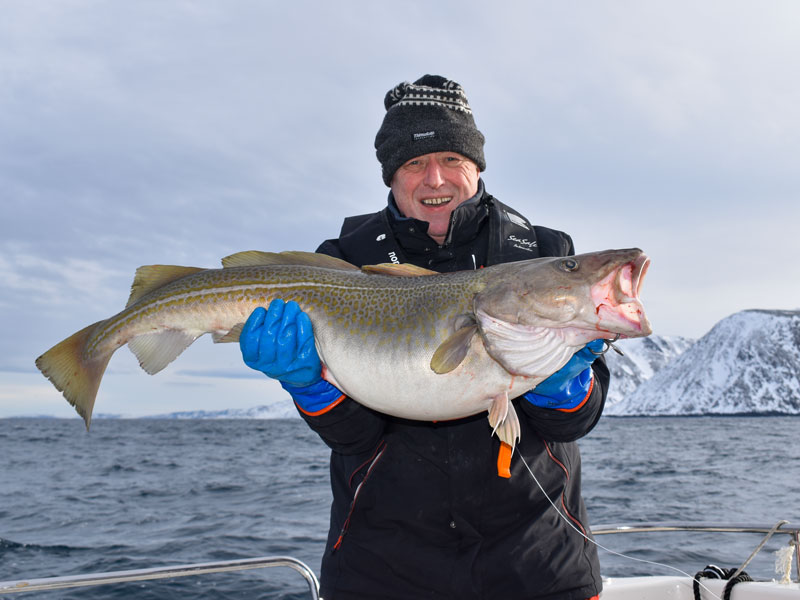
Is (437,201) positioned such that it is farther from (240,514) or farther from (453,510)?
(240,514)

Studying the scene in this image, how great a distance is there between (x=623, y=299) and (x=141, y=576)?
3705 millimetres

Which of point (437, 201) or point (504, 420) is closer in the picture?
point (504, 420)

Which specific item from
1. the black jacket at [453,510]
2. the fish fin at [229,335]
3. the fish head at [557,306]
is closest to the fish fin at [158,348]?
the fish fin at [229,335]

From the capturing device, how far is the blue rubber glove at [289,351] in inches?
136

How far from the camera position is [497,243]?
12.7 ft

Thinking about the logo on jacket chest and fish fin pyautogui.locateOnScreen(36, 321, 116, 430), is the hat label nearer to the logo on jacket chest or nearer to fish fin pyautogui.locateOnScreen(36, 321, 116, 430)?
the logo on jacket chest

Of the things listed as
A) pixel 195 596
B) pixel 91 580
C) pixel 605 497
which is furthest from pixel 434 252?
pixel 605 497

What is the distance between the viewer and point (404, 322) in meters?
3.43

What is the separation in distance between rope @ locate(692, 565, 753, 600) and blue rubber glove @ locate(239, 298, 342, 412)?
148 inches

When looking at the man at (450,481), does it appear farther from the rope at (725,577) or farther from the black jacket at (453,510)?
the rope at (725,577)

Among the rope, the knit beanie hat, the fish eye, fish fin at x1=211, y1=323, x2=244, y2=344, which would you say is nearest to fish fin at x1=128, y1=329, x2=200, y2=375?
fish fin at x1=211, y1=323, x2=244, y2=344

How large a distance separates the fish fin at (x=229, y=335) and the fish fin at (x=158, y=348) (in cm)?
13

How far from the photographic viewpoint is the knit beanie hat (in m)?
4.10

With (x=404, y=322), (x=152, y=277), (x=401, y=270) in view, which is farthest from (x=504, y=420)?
(x=152, y=277)
